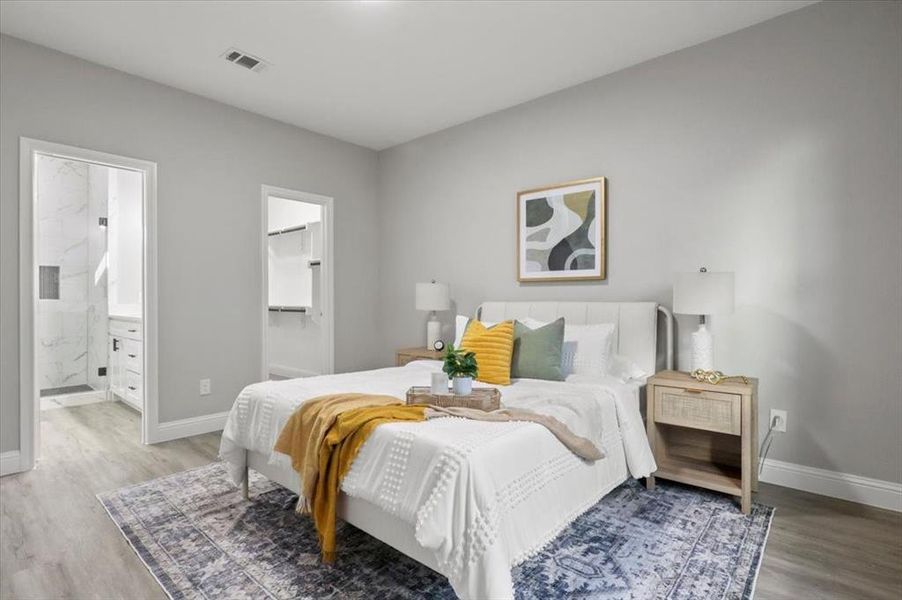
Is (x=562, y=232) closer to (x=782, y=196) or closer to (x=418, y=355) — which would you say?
(x=782, y=196)

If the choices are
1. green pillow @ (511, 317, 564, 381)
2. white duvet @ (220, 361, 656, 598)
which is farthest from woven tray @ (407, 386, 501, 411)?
green pillow @ (511, 317, 564, 381)

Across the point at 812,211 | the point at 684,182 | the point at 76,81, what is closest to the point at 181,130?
the point at 76,81

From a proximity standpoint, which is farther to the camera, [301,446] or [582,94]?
[582,94]

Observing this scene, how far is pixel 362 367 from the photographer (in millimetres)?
5160

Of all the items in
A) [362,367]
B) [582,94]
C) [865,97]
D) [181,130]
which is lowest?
[362,367]

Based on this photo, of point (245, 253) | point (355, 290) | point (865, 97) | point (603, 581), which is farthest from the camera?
point (355, 290)

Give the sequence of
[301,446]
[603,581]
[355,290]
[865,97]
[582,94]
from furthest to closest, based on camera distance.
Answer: [355,290] → [582,94] → [865,97] → [301,446] → [603,581]

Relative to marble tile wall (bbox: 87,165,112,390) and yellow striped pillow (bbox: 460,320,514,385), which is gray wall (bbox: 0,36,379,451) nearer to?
yellow striped pillow (bbox: 460,320,514,385)

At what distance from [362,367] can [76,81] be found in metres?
3.39

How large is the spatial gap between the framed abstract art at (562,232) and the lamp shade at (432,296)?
740 millimetres

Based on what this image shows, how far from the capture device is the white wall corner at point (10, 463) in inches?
116

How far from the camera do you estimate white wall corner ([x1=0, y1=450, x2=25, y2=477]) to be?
2951mm

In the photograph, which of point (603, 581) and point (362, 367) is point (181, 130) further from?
point (603, 581)

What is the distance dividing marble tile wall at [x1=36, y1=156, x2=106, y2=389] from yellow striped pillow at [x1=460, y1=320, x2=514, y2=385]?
4.83 m
